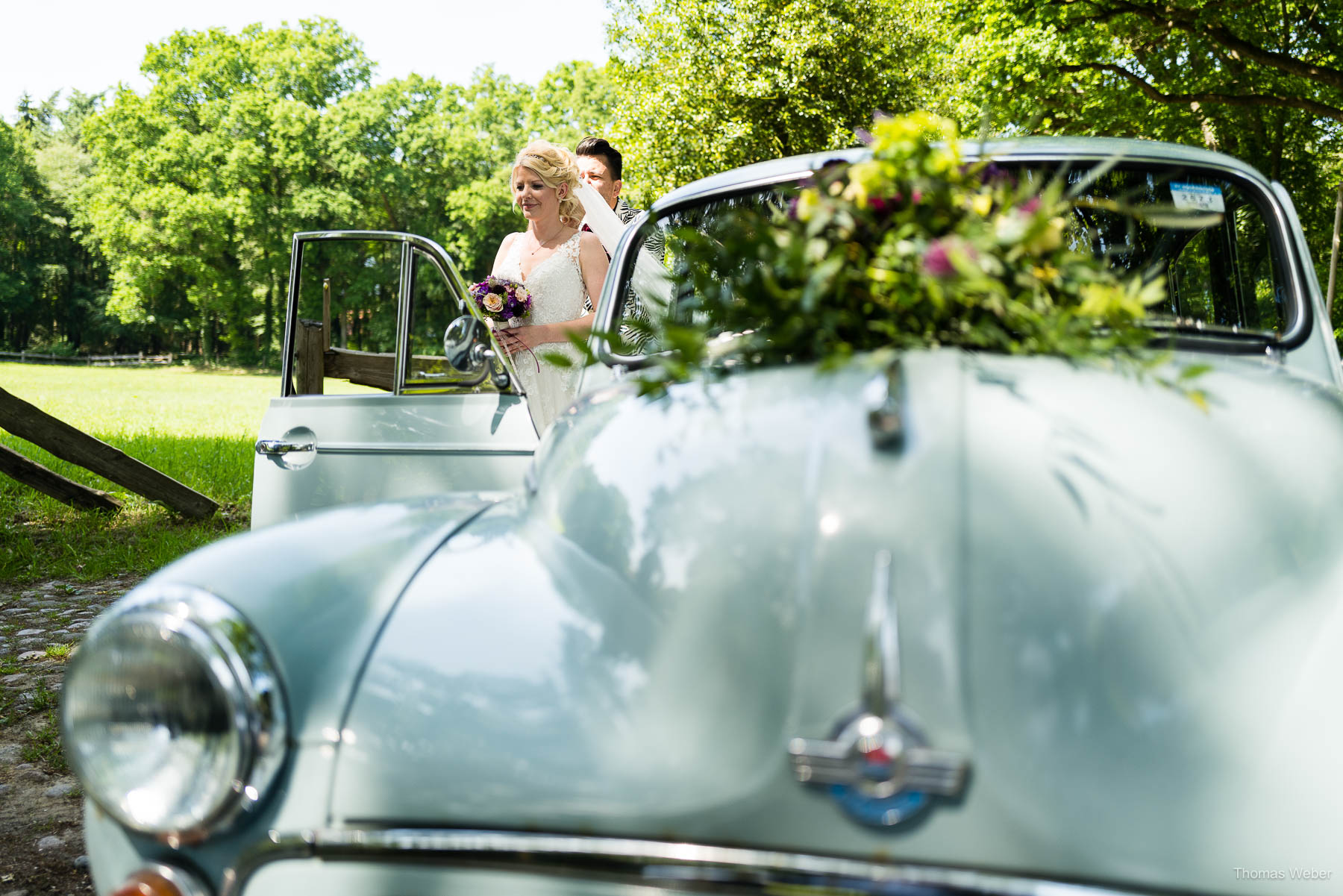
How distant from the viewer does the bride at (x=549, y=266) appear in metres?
Result: 4.26

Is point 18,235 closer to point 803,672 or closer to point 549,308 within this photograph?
point 549,308

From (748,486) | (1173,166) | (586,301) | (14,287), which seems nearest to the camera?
(748,486)

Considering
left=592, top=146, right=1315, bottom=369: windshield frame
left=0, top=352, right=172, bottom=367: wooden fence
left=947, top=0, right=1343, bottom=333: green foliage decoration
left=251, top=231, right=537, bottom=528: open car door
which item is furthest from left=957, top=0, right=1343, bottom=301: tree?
left=0, top=352, right=172, bottom=367: wooden fence

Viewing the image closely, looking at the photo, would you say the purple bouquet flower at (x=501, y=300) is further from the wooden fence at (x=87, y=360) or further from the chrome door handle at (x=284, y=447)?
the wooden fence at (x=87, y=360)

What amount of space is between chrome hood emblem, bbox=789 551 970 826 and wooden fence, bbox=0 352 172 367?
62.3 m

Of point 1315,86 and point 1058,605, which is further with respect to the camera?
point 1315,86

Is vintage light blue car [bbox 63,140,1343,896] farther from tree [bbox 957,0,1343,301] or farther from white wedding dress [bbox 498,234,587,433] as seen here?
tree [bbox 957,0,1343,301]

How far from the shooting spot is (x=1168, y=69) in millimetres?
14641

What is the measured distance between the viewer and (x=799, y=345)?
1.59 meters

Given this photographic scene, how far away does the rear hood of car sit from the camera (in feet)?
4.00

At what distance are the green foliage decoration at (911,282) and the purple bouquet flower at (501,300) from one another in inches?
94.0

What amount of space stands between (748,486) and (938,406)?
0.97 ft

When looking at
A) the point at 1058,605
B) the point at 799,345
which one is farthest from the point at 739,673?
the point at 799,345

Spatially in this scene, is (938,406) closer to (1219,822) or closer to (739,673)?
(739,673)
